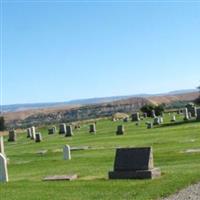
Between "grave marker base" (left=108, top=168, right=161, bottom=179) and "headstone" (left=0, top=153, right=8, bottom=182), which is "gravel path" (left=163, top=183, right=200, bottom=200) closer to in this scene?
"grave marker base" (left=108, top=168, right=161, bottom=179)

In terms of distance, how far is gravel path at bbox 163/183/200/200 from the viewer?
15.9 m

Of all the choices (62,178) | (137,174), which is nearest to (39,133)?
(62,178)

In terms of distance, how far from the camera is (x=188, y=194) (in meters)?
16.3

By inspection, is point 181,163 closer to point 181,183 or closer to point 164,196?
point 181,183

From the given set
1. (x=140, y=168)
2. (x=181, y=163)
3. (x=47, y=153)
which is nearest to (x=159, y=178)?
(x=140, y=168)

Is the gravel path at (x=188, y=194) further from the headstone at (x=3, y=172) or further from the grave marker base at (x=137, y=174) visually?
the headstone at (x=3, y=172)

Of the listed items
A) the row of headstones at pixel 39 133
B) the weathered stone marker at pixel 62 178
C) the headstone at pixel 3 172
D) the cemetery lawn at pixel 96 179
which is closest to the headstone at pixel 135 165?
the cemetery lawn at pixel 96 179

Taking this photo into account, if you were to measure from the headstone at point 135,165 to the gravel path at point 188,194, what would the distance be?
7.75 ft

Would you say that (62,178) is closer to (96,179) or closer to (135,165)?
(96,179)

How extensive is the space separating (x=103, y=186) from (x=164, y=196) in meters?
2.50

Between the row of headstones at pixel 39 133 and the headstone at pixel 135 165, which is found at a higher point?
the headstone at pixel 135 165

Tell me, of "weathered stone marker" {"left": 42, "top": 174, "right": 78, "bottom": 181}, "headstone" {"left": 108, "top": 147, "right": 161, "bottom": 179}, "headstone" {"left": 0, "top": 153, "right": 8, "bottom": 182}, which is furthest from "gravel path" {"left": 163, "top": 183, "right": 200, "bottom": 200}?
"headstone" {"left": 0, "top": 153, "right": 8, "bottom": 182}

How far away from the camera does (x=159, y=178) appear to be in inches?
755

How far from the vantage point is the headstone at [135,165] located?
19.5 metres
